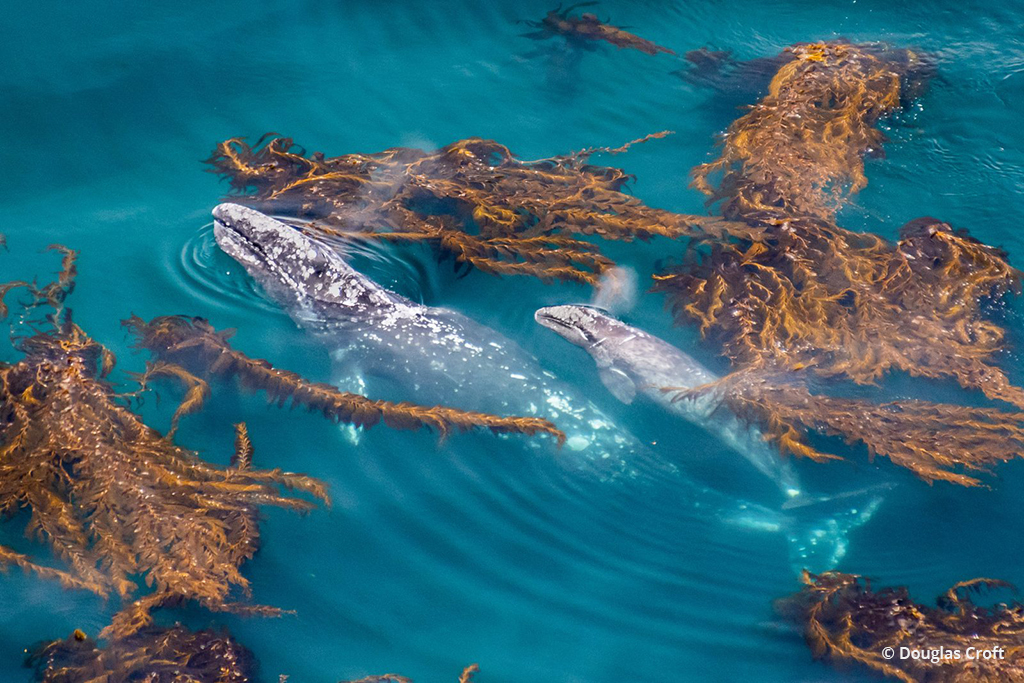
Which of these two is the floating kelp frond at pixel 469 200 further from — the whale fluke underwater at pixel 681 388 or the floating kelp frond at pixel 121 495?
the floating kelp frond at pixel 121 495

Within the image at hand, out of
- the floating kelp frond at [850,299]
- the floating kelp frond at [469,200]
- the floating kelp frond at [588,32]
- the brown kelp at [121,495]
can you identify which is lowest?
the brown kelp at [121,495]

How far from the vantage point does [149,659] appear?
470cm

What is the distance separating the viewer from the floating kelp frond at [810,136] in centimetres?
752

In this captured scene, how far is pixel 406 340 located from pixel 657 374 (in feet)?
7.89

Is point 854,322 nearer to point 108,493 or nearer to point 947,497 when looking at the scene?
point 947,497

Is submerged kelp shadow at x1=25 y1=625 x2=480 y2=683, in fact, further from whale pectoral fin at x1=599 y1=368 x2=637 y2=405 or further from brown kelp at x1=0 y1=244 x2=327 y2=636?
whale pectoral fin at x1=599 y1=368 x2=637 y2=405

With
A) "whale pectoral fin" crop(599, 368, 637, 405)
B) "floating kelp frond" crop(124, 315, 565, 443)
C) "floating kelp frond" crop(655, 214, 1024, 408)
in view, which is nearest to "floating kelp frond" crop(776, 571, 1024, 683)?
"floating kelp frond" crop(655, 214, 1024, 408)

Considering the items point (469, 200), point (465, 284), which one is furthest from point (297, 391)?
point (469, 200)

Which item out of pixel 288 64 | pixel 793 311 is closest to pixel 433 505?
pixel 793 311

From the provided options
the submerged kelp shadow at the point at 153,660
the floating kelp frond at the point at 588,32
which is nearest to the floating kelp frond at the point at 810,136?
the floating kelp frond at the point at 588,32

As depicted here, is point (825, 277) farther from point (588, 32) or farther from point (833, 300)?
point (588, 32)

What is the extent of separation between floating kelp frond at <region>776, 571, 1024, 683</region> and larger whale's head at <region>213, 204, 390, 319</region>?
15.3 feet

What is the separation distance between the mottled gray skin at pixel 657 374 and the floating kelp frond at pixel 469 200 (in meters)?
0.50

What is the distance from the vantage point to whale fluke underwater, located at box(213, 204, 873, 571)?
5742 mm
